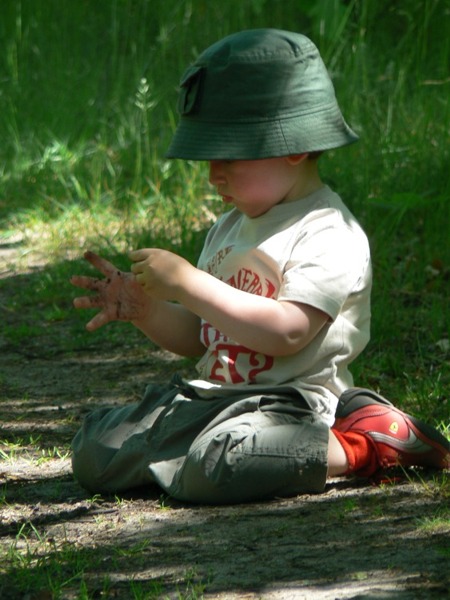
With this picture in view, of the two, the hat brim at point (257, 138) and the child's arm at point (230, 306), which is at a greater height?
the hat brim at point (257, 138)

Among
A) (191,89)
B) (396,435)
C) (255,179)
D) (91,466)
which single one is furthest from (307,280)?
(91,466)

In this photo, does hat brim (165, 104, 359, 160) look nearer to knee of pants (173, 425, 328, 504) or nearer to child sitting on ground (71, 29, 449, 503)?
child sitting on ground (71, 29, 449, 503)

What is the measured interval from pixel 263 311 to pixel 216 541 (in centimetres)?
58

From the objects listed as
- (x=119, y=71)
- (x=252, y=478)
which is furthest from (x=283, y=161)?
(x=119, y=71)

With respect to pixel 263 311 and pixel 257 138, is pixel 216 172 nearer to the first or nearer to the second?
pixel 257 138

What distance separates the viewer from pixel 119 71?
7500mm

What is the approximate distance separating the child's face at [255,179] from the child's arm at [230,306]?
280 mm

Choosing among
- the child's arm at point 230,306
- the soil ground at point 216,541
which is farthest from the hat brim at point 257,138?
the soil ground at point 216,541

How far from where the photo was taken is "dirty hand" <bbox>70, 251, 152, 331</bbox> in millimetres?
2867

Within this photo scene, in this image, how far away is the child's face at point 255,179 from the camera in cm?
297

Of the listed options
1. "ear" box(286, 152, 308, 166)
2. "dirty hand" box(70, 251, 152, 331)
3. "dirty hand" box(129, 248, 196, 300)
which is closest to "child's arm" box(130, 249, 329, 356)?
"dirty hand" box(129, 248, 196, 300)

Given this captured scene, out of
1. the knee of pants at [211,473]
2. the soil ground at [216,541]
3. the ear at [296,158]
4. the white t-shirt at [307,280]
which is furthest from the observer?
the ear at [296,158]

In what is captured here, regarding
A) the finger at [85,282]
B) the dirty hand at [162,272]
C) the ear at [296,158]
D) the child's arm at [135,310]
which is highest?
the ear at [296,158]

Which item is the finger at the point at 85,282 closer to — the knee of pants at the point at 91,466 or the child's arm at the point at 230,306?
the child's arm at the point at 230,306
